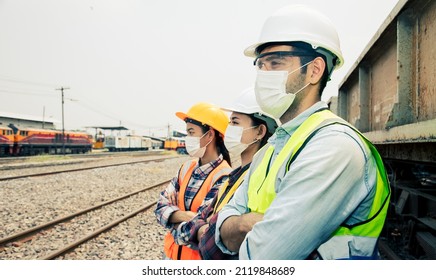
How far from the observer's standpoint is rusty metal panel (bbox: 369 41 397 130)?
303 cm

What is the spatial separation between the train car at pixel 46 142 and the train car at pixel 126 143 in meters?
5.03

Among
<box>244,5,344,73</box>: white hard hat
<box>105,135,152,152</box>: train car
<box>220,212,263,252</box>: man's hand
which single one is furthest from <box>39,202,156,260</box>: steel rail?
<box>105,135,152,152</box>: train car

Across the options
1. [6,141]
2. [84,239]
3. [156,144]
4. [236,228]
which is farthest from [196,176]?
[156,144]

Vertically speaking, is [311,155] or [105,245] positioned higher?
[311,155]

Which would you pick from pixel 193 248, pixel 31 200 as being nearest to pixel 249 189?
pixel 193 248

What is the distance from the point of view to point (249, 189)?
1.42 m

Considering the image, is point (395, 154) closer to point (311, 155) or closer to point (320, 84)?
point (320, 84)

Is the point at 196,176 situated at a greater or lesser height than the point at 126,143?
lesser

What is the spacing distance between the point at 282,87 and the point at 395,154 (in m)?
2.11

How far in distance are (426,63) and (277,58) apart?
59.4 inches

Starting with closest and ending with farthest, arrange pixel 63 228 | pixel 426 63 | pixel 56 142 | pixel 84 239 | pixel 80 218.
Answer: pixel 426 63, pixel 84 239, pixel 63 228, pixel 80 218, pixel 56 142

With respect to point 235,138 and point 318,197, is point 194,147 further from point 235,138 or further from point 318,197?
point 318,197

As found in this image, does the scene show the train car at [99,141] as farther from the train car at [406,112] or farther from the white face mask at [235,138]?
the white face mask at [235,138]

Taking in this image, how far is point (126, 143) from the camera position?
1778 inches
